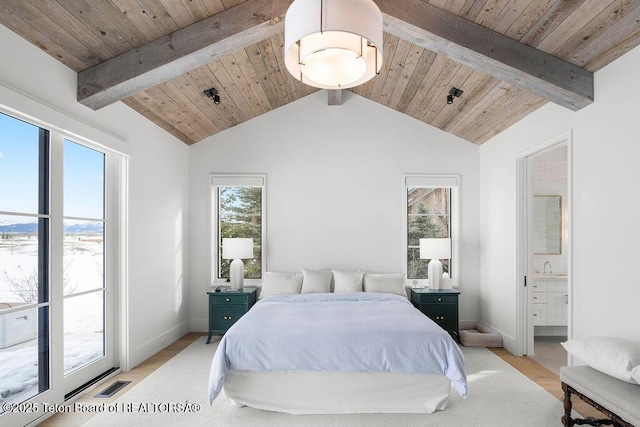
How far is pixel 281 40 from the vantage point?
364 cm

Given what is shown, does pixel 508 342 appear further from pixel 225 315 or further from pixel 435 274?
pixel 225 315

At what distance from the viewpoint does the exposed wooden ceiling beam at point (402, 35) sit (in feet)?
9.09

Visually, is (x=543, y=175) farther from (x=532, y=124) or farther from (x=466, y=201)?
(x=532, y=124)

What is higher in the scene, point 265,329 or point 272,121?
point 272,121

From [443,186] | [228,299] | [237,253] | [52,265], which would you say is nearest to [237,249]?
[237,253]

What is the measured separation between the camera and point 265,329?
2.93 metres

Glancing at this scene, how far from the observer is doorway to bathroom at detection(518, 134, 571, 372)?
407cm

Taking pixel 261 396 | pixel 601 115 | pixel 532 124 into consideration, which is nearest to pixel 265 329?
pixel 261 396

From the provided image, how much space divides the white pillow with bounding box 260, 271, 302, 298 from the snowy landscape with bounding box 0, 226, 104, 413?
73.2 inches

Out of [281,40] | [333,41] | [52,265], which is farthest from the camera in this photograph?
[281,40]

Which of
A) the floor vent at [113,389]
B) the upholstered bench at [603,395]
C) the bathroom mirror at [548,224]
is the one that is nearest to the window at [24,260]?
the floor vent at [113,389]

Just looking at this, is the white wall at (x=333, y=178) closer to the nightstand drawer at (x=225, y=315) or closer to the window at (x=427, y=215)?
the window at (x=427, y=215)

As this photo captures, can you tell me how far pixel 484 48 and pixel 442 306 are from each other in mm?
2915

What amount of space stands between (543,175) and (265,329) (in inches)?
168
